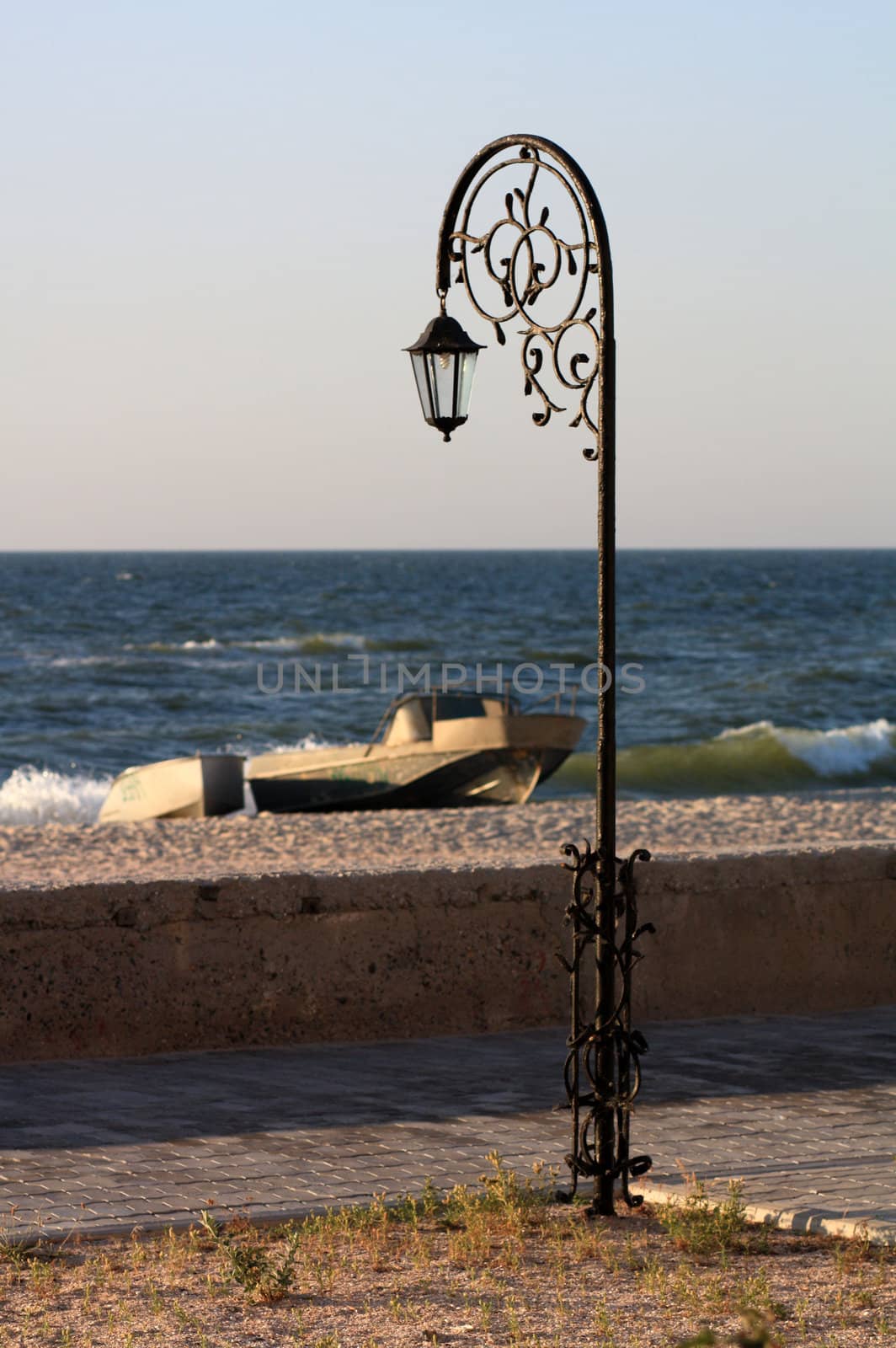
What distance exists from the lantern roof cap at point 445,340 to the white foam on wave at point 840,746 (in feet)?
86.1

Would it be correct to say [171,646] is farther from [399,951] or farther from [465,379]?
[465,379]

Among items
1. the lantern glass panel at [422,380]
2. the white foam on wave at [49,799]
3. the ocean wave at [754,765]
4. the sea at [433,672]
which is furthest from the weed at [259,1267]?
the ocean wave at [754,765]

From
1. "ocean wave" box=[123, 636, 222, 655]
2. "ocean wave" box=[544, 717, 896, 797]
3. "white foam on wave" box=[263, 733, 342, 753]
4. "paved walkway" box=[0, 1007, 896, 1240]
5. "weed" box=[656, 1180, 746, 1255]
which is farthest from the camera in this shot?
"ocean wave" box=[123, 636, 222, 655]

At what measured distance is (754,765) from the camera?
32281 millimetres

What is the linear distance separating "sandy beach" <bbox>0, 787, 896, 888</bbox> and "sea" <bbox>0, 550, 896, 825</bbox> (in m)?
2.49

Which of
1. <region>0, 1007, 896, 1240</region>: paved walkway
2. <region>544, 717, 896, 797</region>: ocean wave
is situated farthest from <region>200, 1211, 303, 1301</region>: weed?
<region>544, 717, 896, 797</region>: ocean wave

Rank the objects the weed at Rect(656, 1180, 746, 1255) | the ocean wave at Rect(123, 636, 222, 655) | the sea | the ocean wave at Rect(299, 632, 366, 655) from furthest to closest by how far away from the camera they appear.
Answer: the ocean wave at Rect(299, 632, 366, 655), the ocean wave at Rect(123, 636, 222, 655), the sea, the weed at Rect(656, 1180, 746, 1255)

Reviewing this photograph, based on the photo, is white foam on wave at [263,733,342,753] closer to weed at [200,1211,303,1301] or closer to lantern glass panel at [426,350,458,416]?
lantern glass panel at [426,350,458,416]

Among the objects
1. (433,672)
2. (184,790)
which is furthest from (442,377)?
(433,672)

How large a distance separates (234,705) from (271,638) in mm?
20470

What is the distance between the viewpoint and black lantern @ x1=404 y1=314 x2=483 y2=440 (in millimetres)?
5926

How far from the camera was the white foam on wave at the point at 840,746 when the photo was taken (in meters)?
31.7

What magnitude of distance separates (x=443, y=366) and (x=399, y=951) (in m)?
2.65

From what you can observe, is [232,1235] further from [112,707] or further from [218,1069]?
[112,707]
